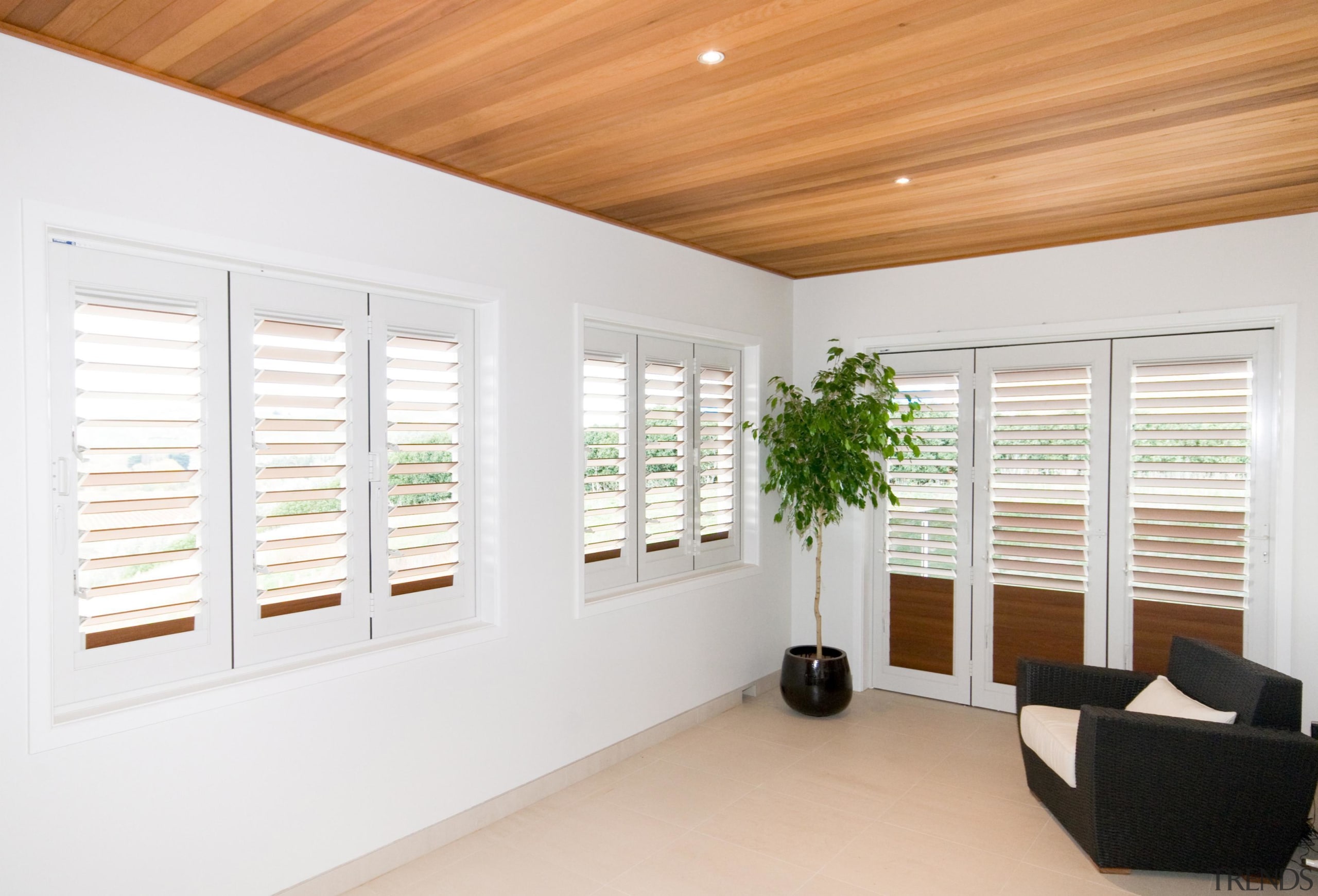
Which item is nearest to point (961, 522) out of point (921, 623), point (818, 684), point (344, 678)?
point (921, 623)

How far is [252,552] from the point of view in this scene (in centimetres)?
275

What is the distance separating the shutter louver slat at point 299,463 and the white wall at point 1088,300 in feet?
10.8

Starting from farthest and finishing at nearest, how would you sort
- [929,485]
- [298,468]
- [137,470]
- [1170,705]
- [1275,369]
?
[929,485] < [1275,369] < [1170,705] < [298,468] < [137,470]

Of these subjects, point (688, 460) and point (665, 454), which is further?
point (688, 460)

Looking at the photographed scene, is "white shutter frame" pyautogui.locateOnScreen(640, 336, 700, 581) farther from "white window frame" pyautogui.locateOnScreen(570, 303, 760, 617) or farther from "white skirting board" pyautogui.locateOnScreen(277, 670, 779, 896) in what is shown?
"white skirting board" pyautogui.locateOnScreen(277, 670, 779, 896)

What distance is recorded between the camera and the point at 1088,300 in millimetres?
4516

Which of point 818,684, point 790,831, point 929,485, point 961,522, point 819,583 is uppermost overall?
point 929,485

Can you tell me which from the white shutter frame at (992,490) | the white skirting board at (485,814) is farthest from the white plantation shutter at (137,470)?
the white shutter frame at (992,490)

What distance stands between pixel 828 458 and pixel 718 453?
638 millimetres

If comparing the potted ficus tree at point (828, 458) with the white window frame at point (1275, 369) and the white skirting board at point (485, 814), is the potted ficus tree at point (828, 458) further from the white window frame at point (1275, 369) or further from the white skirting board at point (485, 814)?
the white window frame at point (1275, 369)

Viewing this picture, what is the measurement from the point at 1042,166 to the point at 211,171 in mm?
2910

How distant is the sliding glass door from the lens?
4156 millimetres

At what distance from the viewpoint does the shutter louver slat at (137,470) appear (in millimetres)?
2389

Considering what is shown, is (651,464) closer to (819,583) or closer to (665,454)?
(665,454)
